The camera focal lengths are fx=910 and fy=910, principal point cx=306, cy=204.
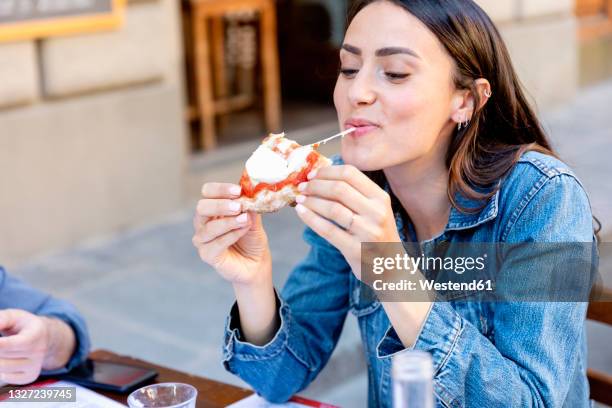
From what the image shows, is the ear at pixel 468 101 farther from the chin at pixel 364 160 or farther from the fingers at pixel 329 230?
the fingers at pixel 329 230

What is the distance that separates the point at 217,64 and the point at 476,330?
5.96 m

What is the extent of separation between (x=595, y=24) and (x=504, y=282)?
367 inches

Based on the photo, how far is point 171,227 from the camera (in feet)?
19.1

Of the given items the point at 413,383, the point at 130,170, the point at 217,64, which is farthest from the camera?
the point at 217,64

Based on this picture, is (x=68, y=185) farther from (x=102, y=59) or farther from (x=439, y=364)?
(x=439, y=364)

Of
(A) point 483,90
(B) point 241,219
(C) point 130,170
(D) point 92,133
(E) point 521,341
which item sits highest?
(A) point 483,90

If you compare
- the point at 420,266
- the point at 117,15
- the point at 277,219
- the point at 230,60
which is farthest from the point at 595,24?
the point at 420,266

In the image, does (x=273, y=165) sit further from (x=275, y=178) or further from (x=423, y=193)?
(x=423, y=193)

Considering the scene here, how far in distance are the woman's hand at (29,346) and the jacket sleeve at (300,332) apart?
14.7 inches

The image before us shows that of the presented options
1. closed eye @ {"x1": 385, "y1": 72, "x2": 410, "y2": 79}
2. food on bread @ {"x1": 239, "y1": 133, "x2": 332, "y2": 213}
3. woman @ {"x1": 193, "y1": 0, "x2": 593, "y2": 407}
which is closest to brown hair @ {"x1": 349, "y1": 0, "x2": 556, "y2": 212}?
woman @ {"x1": 193, "y1": 0, "x2": 593, "y2": 407}

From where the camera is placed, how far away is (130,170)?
224 inches

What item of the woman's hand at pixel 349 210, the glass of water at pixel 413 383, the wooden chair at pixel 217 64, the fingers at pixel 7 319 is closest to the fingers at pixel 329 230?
the woman's hand at pixel 349 210

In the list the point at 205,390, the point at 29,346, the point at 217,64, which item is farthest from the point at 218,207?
the point at 217,64

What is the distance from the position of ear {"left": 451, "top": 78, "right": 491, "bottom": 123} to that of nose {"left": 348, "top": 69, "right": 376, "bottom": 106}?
23 centimetres
